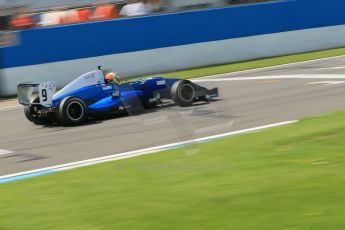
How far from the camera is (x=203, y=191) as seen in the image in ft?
21.8

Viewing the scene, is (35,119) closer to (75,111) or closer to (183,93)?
(75,111)

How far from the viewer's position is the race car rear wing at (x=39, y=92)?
42.9ft

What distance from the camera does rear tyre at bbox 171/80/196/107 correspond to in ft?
45.1

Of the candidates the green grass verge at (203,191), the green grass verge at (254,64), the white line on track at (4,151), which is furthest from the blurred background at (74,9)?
the green grass verge at (203,191)

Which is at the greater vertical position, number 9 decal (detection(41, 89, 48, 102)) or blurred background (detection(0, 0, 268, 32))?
blurred background (detection(0, 0, 268, 32))

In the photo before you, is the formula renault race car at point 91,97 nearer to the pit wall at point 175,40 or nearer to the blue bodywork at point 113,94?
the blue bodywork at point 113,94

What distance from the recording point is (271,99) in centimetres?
1469

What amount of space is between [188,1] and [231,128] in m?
14.7

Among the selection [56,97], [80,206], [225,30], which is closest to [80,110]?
[56,97]

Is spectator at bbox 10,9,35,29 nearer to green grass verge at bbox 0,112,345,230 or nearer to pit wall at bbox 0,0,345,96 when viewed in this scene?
pit wall at bbox 0,0,345,96

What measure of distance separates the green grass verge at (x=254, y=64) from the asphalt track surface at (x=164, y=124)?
4824 millimetres

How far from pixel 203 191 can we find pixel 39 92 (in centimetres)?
715

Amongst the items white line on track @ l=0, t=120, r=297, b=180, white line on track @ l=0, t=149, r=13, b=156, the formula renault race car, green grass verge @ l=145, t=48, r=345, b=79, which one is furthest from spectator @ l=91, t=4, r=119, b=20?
white line on track @ l=0, t=120, r=297, b=180

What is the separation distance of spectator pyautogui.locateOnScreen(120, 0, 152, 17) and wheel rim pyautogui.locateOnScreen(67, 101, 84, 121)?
1100 cm
